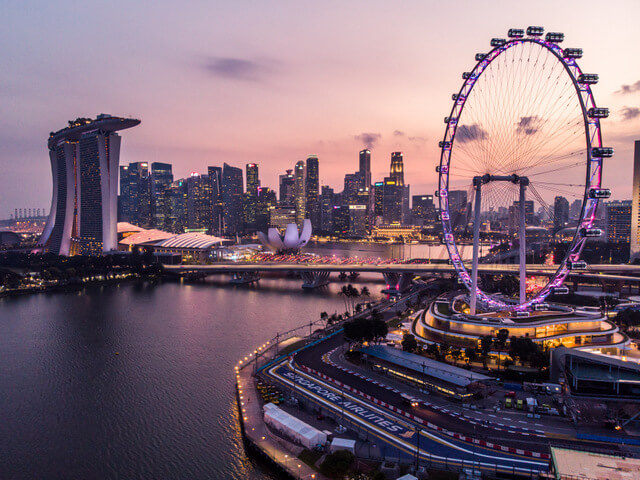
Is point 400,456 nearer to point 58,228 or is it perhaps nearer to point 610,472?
point 610,472

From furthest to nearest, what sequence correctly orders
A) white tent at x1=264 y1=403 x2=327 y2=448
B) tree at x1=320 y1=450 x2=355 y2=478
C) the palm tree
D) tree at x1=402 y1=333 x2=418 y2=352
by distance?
1. the palm tree
2. tree at x1=402 y1=333 x2=418 y2=352
3. white tent at x1=264 y1=403 x2=327 y2=448
4. tree at x1=320 y1=450 x2=355 y2=478

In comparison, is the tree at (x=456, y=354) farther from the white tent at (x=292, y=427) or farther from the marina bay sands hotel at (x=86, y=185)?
the marina bay sands hotel at (x=86, y=185)

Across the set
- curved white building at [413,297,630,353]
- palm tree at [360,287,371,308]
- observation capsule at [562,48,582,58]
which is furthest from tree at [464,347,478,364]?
palm tree at [360,287,371,308]

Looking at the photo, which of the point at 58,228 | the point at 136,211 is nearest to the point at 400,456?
the point at 58,228

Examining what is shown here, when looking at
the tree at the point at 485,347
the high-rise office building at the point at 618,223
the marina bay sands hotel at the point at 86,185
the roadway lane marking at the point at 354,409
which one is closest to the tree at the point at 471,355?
the tree at the point at 485,347

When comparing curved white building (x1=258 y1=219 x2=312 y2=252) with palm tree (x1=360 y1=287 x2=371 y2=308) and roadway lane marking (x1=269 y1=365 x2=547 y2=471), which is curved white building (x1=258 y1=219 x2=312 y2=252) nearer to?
palm tree (x1=360 y1=287 x2=371 y2=308)

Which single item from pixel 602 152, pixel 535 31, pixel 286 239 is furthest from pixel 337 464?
pixel 286 239
